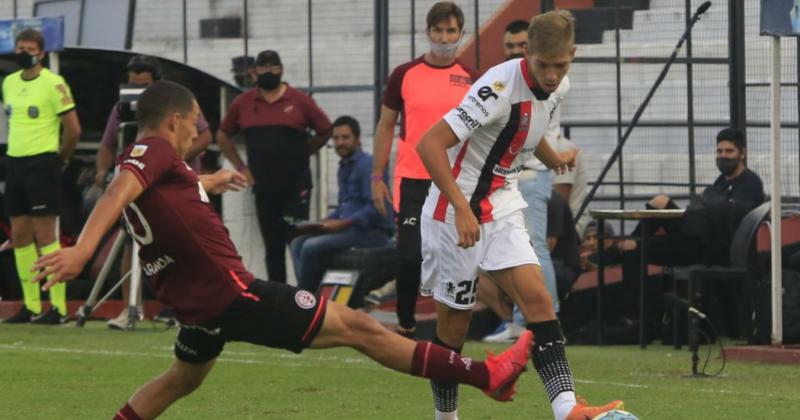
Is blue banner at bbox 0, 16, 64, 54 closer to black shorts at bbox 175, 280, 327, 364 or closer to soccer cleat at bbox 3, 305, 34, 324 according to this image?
soccer cleat at bbox 3, 305, 34, 324

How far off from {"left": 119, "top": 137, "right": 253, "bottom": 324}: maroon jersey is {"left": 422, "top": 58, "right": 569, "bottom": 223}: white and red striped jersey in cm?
122

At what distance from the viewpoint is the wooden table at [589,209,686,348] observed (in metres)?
13.2

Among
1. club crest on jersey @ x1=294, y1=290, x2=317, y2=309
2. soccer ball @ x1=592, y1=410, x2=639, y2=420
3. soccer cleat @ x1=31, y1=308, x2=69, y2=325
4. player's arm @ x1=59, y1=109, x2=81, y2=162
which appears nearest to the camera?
club crest on jersey @ x1=294, y1=290, x2=317, y2=309

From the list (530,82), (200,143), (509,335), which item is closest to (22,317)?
(200,143)

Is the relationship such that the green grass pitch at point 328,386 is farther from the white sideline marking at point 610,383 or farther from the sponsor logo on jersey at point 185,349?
the sponsor logo on jersey at point 185,349

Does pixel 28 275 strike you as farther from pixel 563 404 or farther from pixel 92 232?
pixel 92 232

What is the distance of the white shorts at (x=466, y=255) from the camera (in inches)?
299

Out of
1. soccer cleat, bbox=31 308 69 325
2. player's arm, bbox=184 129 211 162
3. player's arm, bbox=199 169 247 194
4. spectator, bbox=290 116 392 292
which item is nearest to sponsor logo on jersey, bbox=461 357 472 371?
player's arm, bbox=199 169 247 194

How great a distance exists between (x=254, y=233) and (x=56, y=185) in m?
2.17

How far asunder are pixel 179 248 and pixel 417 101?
13.8 ft

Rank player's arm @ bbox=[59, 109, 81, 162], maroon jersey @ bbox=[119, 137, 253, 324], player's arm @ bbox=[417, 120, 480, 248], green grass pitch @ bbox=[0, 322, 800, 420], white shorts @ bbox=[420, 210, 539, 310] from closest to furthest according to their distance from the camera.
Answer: maroon jersey @ bbox=[119, 137, 253, 324] → player's arm @ bbox=[417, 120, 480, 248] → white shorts @ bbox=[420, 210, 539, 310] → green grass pitch @ bbox=[0, 322, 800, 420] → player's arm @ bbox=[59, 109, 81, 162]

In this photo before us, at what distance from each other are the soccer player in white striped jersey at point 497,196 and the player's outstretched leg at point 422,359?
0.98 ft

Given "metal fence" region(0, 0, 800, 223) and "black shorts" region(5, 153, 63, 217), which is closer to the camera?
"black shorts" region(5, 153, 63, 217)

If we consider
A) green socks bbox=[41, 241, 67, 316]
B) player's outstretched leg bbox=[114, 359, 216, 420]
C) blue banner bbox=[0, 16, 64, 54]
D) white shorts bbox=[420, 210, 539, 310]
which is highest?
blue banner bbox=[0, 16, 64, 54]
